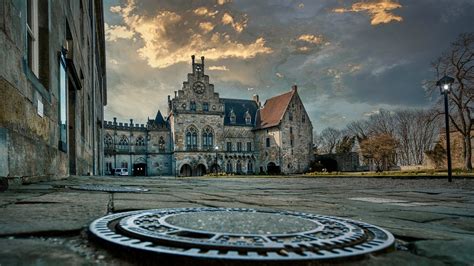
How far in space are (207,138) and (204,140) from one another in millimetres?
520

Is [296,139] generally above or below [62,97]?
above

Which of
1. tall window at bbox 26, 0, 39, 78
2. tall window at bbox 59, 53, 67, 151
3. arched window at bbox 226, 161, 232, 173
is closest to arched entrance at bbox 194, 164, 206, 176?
arched window at bbox 226, 161, 232, 173

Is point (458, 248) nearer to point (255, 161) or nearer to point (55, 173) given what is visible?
point (55, 173)

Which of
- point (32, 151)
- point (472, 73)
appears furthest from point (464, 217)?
point (472, 73)

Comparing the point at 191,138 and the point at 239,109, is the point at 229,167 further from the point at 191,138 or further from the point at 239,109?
the point at 239,109

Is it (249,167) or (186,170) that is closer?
(186,170)

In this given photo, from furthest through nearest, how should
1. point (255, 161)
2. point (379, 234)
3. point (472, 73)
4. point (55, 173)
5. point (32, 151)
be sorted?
point (255, 161) → point (472, 73) → point (55, 173) → point (32, 151) → point (379, 234)

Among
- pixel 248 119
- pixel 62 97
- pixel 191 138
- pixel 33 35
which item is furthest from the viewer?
pixel 248 119

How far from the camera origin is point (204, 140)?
1917 inches

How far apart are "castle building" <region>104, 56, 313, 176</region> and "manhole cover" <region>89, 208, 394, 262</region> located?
4494 centimetres

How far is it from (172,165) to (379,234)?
47.9m

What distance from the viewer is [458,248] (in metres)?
1.28

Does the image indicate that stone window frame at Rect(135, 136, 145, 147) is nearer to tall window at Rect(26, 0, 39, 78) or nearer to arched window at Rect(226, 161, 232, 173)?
arched window at Rect(226, 161, 232, 173)

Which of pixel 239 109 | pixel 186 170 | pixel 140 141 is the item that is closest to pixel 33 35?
pixel 186 170
